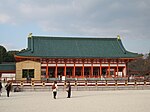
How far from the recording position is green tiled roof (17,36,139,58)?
4316 centimetres

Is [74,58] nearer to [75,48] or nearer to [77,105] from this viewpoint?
[75,48]

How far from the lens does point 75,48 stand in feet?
154

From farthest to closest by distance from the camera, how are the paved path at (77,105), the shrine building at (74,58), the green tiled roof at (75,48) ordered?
the green tiled roof at (75,48)
the shrine building at (74,58)
the paved path at (77,105)

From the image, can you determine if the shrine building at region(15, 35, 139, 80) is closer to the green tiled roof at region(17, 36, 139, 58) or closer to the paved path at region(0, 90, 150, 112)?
the green tiled roof at region(17, 36, 139, 58)

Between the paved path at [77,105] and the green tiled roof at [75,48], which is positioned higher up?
the green tiled roof at [75,48]

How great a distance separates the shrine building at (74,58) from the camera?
42062 millimetres

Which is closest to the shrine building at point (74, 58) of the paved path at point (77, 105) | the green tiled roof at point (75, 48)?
the green tiled roof at point (75, 48)

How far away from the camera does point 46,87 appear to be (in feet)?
90.9

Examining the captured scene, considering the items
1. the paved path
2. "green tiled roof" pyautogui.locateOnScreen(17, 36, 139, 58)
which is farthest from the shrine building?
the paved path

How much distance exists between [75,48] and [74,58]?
16.6 feet

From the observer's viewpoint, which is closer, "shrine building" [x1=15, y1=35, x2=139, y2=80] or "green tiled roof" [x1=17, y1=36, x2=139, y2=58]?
"shrine building" [x1=15, y1=35, x2=139, y2=80]

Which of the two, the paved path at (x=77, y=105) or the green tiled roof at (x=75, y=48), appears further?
the green tiled roof at (x=75, y=48)

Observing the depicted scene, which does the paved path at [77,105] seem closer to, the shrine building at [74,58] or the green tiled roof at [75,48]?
the shrine building at [74,58]

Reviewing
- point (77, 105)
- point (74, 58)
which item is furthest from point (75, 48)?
point (77, 105)
